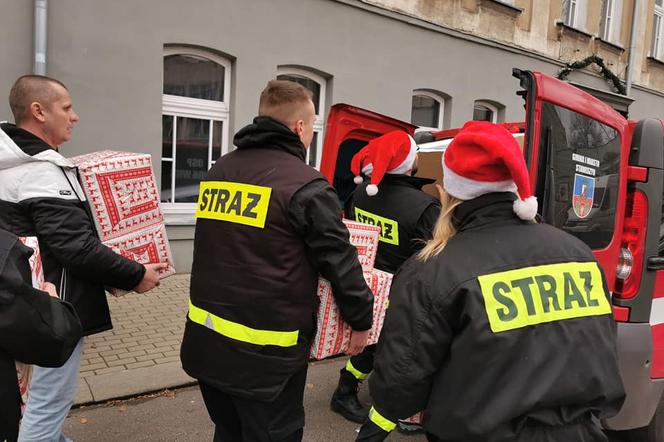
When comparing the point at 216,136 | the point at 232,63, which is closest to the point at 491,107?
the point at 232,63

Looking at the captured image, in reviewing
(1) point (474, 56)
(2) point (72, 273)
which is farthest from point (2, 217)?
(1) point (474, 56)

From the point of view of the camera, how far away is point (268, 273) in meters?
2.06

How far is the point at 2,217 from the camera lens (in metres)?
2.26

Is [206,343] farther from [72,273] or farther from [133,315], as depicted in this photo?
[133,315]

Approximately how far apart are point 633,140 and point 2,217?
2.90 meters

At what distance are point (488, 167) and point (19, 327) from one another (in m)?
1.34

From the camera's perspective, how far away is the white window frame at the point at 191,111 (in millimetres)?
6828

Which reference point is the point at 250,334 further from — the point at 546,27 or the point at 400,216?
the point at 546,27

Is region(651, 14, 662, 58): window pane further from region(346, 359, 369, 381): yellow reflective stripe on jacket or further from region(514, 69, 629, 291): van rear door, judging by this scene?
region(346, 359, 369, 381): yellow reflective stripe on jacket

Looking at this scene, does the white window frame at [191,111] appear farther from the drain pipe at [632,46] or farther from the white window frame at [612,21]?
the drain pipe at [632,46]

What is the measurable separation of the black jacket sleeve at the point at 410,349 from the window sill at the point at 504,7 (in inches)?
379

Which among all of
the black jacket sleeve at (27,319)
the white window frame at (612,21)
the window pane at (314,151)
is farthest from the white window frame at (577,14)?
the black jacket sleeve at (27,319)

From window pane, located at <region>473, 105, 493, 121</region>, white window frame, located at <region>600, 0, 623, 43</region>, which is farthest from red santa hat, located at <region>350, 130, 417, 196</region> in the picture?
white window frame, located at <region>600, 0, 623, 43</region>

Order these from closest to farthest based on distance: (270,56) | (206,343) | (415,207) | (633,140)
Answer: (206,343)
(633,140)
(415,207)
(270,56)
